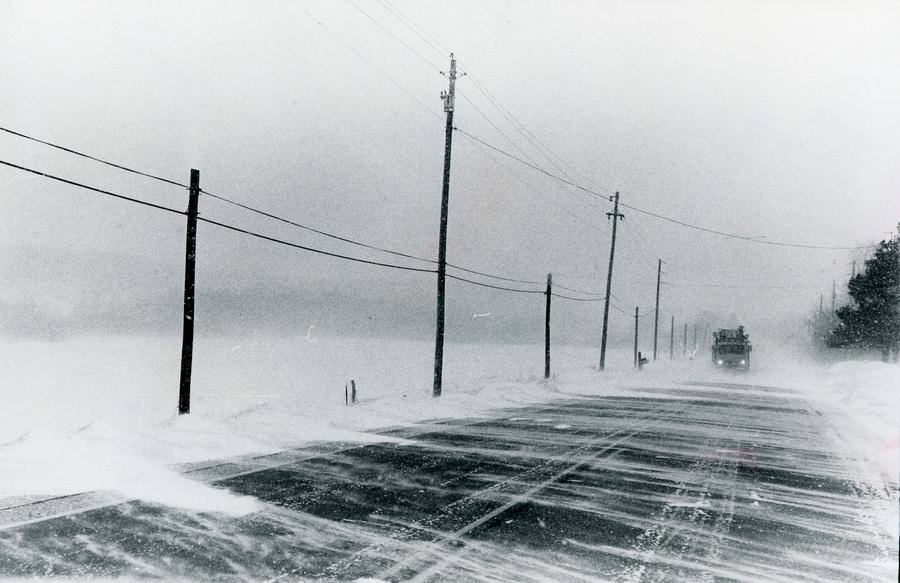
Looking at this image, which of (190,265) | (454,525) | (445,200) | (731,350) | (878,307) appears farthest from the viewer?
(878,307)

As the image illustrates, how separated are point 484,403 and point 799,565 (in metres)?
15.0

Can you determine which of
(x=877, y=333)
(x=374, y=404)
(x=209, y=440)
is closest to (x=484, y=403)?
(x=374, y=404)

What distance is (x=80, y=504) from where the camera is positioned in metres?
6.71

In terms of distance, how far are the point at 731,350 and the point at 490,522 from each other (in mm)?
50557

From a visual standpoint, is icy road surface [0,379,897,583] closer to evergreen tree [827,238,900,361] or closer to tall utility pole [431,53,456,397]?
tall utility pole [431,53,456,397]

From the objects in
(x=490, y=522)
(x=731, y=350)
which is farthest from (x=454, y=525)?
(x=731, y=350)

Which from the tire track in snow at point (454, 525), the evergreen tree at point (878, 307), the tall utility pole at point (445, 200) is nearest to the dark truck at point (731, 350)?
the evergreen tree at point (878, 307)

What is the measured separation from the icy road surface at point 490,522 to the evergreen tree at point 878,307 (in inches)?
1940

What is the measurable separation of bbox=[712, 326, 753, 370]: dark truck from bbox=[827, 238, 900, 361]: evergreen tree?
434 inches

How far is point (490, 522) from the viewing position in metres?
6.48

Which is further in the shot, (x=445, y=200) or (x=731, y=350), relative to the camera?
(x=731, y=350)

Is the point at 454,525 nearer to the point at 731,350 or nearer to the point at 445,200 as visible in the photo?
the point at 445,200

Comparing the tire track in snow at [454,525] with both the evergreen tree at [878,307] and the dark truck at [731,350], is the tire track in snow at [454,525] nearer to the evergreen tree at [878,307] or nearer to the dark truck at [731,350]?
the dark truck at [731,350]

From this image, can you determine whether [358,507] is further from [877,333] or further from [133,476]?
[877,333]
